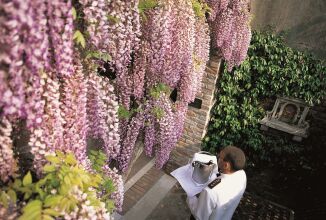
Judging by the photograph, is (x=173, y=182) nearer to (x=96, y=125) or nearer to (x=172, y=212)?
(x=172, y=212)

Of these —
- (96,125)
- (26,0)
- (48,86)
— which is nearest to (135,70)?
(96,125)

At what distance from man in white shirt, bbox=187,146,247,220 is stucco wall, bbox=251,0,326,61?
3478mm

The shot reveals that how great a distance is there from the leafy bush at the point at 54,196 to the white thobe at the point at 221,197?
1.79 m

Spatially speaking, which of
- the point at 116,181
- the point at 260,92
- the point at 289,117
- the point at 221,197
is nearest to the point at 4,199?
the point at 116,181

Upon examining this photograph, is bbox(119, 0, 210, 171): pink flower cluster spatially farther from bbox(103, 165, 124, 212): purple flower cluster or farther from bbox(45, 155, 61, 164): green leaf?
bbox(45, 155, 61, 164): green leaf

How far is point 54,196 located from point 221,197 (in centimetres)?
216

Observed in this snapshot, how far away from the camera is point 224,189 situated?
334 cm

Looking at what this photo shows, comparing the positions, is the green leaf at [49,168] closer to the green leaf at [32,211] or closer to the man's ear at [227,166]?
the green leaf at [32,211]

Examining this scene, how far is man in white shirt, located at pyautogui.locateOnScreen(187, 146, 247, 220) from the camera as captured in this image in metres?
3.33

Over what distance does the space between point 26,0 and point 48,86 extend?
57 centimetres

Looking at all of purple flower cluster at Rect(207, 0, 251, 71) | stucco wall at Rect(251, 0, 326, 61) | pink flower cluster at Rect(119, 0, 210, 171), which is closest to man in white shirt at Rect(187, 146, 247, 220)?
pink flower cluster at Rect(119, 0, 210, 171)

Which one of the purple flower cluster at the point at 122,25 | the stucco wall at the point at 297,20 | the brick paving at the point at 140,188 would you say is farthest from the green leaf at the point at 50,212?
the stucco wall at the point at 297,20

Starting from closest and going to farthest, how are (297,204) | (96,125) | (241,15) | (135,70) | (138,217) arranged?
(96,125) → (135,70) → (241,15) → (138,217) → (297,204)

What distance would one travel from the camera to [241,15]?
5211 mm
